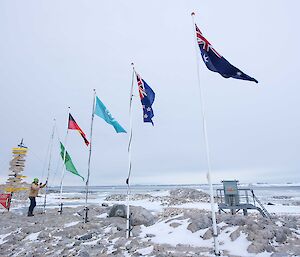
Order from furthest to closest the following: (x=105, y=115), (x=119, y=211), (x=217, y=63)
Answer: (x=119, y=211) → (x=105, y=115) → (x=217, y=63)

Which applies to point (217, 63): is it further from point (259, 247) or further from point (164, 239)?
point (164, 239)

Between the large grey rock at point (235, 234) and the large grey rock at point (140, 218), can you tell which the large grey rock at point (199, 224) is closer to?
the large grey rock at point (235, 234)

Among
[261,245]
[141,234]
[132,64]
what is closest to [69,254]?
[141,234]

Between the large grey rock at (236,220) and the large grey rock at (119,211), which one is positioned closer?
the large grey rock at (236,220)

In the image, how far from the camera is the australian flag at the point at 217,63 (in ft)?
28.7

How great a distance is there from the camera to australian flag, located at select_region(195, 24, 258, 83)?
28.7ft

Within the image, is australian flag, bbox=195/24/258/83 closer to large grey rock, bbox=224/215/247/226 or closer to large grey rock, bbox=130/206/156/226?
large grey rock, bbox=224/215/247/226

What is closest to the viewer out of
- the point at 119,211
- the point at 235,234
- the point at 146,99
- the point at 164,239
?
the point at 235,234

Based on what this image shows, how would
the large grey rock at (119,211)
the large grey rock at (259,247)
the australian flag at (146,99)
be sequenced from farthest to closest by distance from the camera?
the large grey rock at (119,211), the australian flag at (146,99), the large grey rock at (259,247)

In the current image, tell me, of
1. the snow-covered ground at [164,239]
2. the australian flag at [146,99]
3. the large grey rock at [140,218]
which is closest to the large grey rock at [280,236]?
the snow-covered ground at [164,239]

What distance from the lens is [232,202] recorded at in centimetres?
1534

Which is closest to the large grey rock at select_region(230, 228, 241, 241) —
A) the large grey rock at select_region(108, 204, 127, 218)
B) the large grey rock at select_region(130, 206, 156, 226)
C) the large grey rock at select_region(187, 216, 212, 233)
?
the large grey rock at select_region(187, 216, 212, 233)

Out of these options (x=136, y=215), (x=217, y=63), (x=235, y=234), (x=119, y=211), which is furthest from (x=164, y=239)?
(x=217, y=63)

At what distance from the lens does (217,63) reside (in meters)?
9.11
